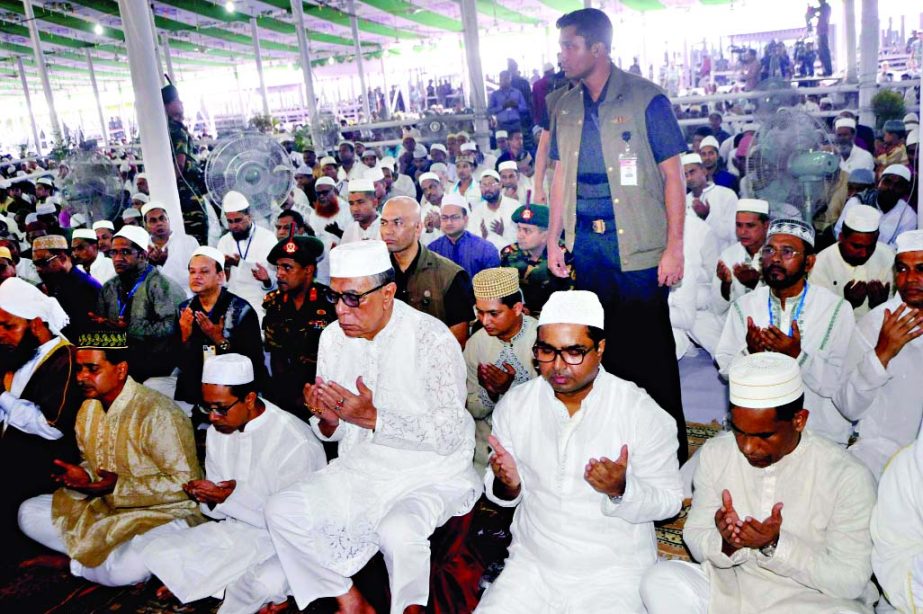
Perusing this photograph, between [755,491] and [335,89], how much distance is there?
120 feet

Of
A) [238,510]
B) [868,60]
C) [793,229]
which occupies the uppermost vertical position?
[868,60]

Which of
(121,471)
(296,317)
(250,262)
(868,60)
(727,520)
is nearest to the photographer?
Result: (727,520)

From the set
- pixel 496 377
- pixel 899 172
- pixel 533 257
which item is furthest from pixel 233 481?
pixel 899 172

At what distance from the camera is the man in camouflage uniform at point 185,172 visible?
7.35 metres

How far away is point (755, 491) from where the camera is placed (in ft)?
7.30

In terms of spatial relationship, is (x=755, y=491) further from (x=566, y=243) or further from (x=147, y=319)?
(x=147, y=319)

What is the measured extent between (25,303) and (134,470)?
1178 mm

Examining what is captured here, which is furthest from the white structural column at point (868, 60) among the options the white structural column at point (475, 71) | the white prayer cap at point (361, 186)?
the white prayer cap at point (361, 186)

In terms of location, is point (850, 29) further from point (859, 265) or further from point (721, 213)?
point (859, 265)

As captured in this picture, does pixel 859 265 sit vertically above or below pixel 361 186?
below

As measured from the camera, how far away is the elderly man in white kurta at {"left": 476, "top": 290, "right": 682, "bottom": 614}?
2301mm

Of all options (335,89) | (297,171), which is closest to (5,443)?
(297,171)

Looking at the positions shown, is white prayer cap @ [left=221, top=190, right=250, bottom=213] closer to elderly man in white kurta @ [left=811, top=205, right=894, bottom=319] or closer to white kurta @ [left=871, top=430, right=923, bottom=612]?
elderly man in white kurta @ [left=811, top=205, right=894, bottom=319]

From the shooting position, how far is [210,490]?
2984mm
